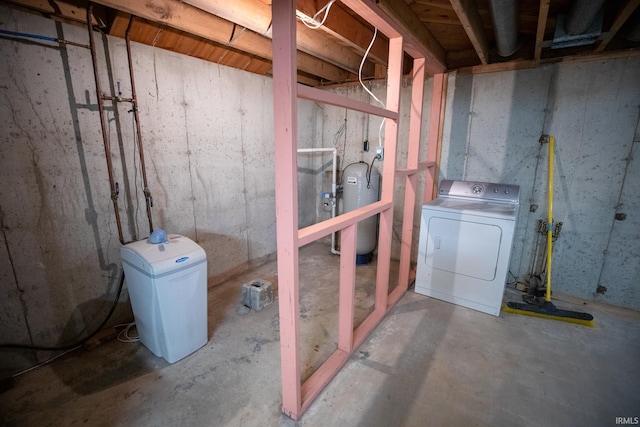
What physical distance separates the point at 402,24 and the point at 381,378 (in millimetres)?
2262

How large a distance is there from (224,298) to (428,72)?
10.1ft

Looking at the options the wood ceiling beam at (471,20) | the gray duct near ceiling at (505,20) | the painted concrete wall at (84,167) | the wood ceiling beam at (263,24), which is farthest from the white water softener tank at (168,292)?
the gray duct near ceiling at (505,20)

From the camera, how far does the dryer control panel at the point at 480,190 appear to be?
101 inches

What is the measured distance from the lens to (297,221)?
126cm

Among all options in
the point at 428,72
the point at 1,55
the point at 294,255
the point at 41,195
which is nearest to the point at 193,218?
the point at 41,195

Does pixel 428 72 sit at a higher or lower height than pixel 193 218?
higher

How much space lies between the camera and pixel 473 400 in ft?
5.23

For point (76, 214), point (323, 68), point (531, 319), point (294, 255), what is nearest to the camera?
point (294, 255)

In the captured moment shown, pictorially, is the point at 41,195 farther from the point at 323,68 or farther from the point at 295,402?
the point at 323,68

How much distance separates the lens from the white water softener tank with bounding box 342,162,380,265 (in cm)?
319

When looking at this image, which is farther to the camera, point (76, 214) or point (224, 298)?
point (224, 298)

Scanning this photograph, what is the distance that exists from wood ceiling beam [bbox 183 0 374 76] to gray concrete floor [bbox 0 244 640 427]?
2.19m

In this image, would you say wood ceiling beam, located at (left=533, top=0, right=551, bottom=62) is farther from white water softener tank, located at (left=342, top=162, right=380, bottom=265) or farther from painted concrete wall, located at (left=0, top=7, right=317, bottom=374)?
painted concrete wall, located at (left=0, top=7, right=317, bottom=374)

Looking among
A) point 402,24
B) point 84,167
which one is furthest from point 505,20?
point 84,167
